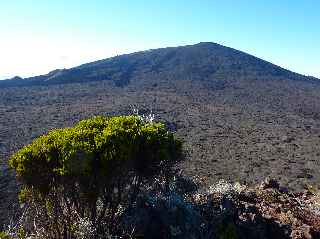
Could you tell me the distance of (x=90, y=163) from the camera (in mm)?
10586

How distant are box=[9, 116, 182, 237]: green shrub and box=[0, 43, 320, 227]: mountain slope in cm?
527

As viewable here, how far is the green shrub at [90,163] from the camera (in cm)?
1068

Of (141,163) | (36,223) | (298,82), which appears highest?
(141,163)

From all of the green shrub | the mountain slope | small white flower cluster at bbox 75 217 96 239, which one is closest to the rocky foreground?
the green shrub

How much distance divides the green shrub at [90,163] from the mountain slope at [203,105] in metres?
5.27

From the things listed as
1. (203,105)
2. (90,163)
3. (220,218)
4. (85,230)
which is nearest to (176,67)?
(203,105)

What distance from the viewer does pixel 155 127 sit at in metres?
12.2

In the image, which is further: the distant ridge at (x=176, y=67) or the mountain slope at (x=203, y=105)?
the distant ridge at (x=176, y=67)

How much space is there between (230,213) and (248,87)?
52.5 m

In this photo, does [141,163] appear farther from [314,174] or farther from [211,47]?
[211,47]

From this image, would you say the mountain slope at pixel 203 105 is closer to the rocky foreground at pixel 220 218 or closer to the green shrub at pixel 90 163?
the green shrub at pixel 90 163

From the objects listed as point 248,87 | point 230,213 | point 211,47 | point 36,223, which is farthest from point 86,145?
point 211,47

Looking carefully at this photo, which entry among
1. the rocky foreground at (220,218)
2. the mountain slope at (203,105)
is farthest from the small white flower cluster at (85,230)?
the mountain slope at (203,105)

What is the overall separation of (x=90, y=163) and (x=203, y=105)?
127 ft
